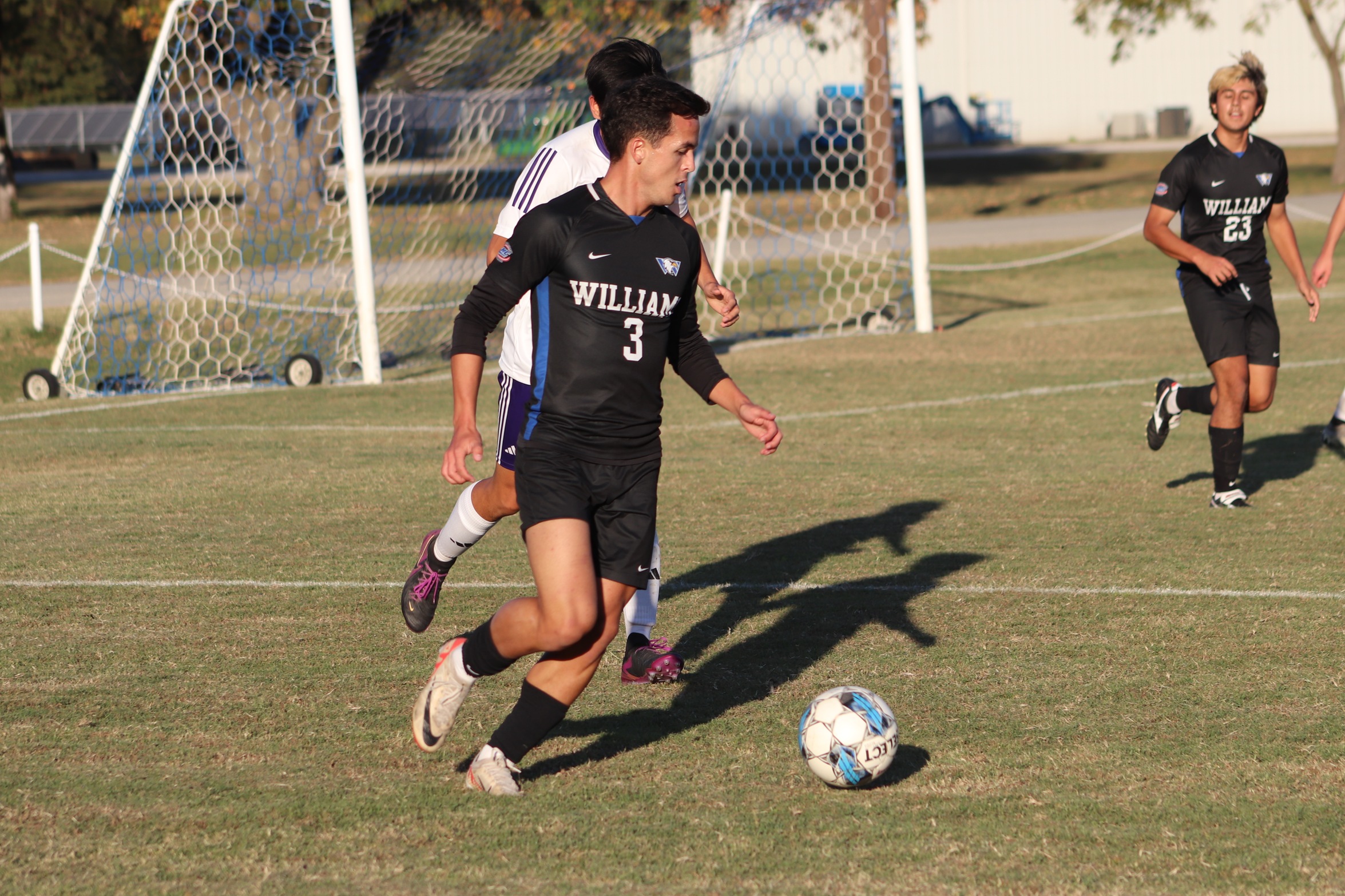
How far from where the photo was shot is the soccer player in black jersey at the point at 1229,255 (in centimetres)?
780

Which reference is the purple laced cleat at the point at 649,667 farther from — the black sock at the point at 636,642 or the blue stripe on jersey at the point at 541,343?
the blue stripe on jersey at the point at 541,343

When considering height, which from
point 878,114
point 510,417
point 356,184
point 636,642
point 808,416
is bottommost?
point 808,416

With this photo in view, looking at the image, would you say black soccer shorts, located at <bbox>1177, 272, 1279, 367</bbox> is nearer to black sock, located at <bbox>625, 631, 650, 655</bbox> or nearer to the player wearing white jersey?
the player wearing white jersey

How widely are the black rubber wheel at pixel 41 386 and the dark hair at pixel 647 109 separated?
9922 millimetres

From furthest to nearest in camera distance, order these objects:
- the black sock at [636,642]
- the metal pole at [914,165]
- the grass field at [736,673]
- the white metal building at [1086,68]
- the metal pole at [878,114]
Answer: the white metal building at [1086,68], the metal pole at [878,114], the metal pole at [914,165], the black sock at [636,642], the grass field at [736,673]

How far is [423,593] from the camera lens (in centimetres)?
557

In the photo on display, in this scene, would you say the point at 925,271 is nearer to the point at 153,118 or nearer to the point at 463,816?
the point at 153,118

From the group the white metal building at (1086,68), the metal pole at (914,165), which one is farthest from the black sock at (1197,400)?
the white metal building at (1086,68)

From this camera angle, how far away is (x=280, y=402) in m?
12.0

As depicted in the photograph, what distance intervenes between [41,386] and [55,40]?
97.3 ft

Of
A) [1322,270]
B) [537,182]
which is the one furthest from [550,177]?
[1322,270]

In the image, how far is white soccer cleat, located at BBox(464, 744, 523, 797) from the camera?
4168 mm

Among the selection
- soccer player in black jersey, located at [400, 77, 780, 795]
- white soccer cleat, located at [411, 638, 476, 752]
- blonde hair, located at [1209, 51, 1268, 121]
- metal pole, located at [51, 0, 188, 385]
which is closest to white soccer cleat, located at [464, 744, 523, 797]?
soccer player in black jersey, located at [400, 77, 780, 795]

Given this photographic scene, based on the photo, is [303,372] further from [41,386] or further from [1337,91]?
[1337,91]
